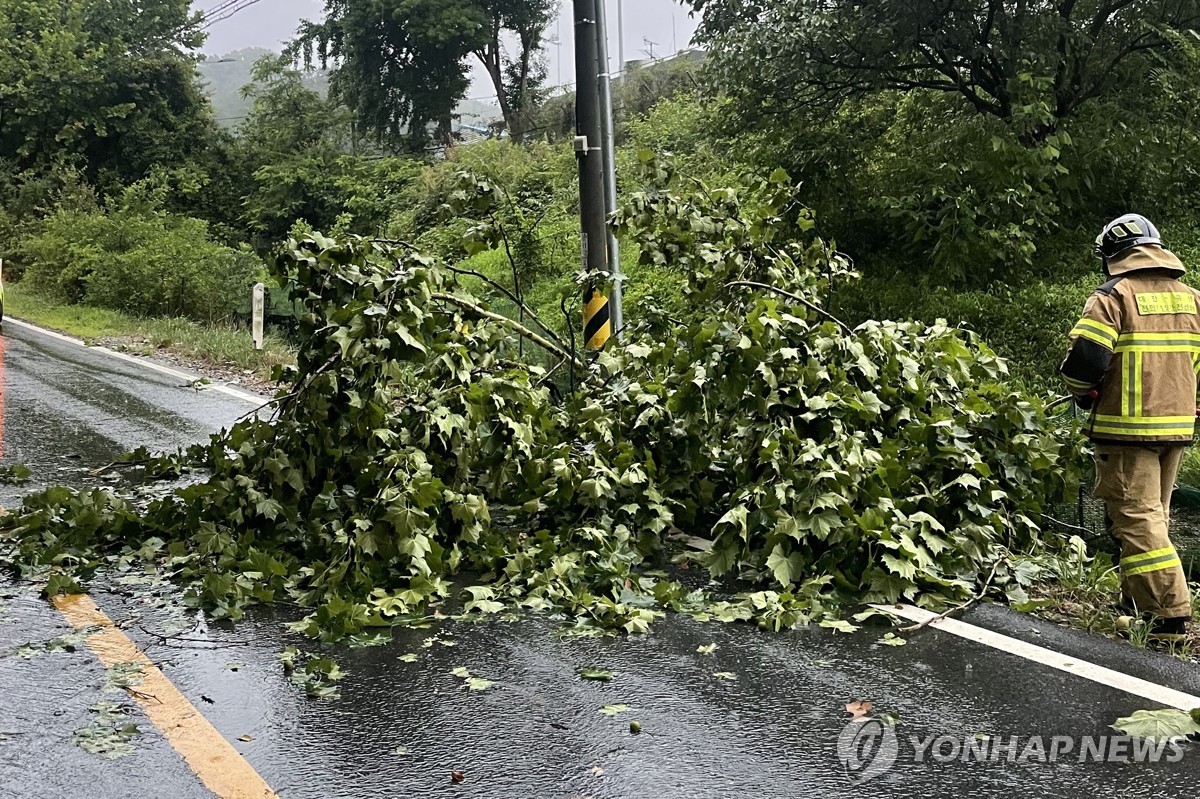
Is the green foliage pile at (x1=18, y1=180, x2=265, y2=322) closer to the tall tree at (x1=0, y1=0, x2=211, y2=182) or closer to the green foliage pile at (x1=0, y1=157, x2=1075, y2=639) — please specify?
the tall tree at (x1=0, y1=0, x2=211, y2=182)

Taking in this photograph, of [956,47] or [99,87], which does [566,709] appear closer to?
[956,47]

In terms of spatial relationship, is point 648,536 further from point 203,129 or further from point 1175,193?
point 203,129

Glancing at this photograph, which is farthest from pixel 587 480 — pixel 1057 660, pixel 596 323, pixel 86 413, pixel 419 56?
pixel 419 56

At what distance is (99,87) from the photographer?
32.6 m

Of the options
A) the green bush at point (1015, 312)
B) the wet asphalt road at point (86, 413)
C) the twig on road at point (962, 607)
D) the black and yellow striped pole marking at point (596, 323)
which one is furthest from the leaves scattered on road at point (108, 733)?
the green bush at point (1015, 312)

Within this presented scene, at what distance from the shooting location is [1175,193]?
11.6 m

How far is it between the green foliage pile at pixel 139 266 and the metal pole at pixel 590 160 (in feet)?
38.0

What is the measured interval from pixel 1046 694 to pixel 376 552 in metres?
2.90

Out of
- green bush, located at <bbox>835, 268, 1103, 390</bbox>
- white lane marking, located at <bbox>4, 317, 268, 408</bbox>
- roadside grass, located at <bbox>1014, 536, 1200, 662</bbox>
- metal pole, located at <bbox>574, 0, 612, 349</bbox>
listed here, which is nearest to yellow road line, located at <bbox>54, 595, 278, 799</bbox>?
roadside grass, located at <bbox>1014, 536, 1200, 662</bbox>

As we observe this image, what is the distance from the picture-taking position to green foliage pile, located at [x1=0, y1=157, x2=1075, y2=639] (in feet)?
15.5

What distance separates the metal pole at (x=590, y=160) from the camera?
8.55 meters

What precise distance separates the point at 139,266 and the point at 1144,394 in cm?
1900

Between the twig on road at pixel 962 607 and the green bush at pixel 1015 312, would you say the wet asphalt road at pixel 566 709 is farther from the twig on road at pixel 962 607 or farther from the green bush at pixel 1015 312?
the green bush at pixel 1015 312

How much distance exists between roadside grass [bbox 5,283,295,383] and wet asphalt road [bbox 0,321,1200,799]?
715cm
